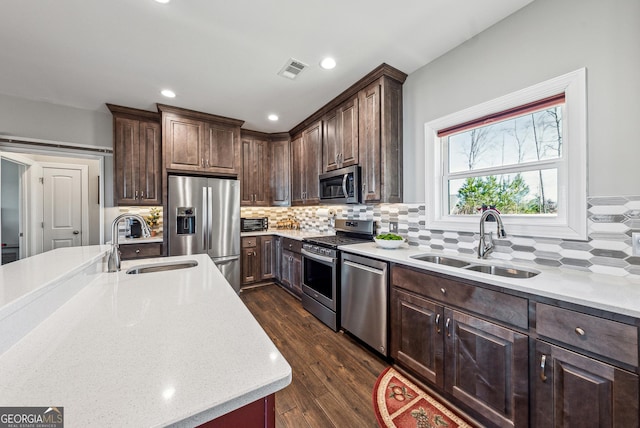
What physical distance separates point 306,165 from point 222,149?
1.26 metres

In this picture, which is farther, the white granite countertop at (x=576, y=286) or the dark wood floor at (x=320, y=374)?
the dark wood floor at (x=320, y=374)

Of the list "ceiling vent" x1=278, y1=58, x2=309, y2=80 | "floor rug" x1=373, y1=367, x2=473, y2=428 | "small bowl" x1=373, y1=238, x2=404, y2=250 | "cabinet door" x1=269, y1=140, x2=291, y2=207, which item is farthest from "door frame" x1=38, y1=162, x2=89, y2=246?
"floor rug" x1=373, y1=367, x2=473, y2=428

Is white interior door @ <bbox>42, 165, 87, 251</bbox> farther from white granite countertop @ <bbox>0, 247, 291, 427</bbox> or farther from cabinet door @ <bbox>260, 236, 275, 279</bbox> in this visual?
white granite countertop @ <bbox>0, 247, 291, 427</bbox>

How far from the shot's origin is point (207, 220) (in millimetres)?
3402

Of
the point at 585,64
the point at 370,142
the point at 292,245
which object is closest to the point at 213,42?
the point at 370,142

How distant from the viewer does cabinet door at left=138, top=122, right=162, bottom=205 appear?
3.33 meters

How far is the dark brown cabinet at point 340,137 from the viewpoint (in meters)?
2.75

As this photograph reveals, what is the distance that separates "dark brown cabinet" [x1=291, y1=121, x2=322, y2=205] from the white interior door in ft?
11.3

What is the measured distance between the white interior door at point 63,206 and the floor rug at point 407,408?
4906 millimetres

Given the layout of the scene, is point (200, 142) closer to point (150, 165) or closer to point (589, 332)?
point (150, 165)

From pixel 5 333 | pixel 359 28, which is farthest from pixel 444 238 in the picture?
pixel 5 333

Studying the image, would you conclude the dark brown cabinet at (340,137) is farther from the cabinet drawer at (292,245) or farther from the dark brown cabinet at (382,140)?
the cabinet drawer at (292,245)

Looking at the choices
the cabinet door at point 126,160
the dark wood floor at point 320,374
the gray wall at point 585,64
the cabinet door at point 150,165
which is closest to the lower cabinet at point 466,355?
the dark wood floor at point 320,374

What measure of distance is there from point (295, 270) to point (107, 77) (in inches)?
118
